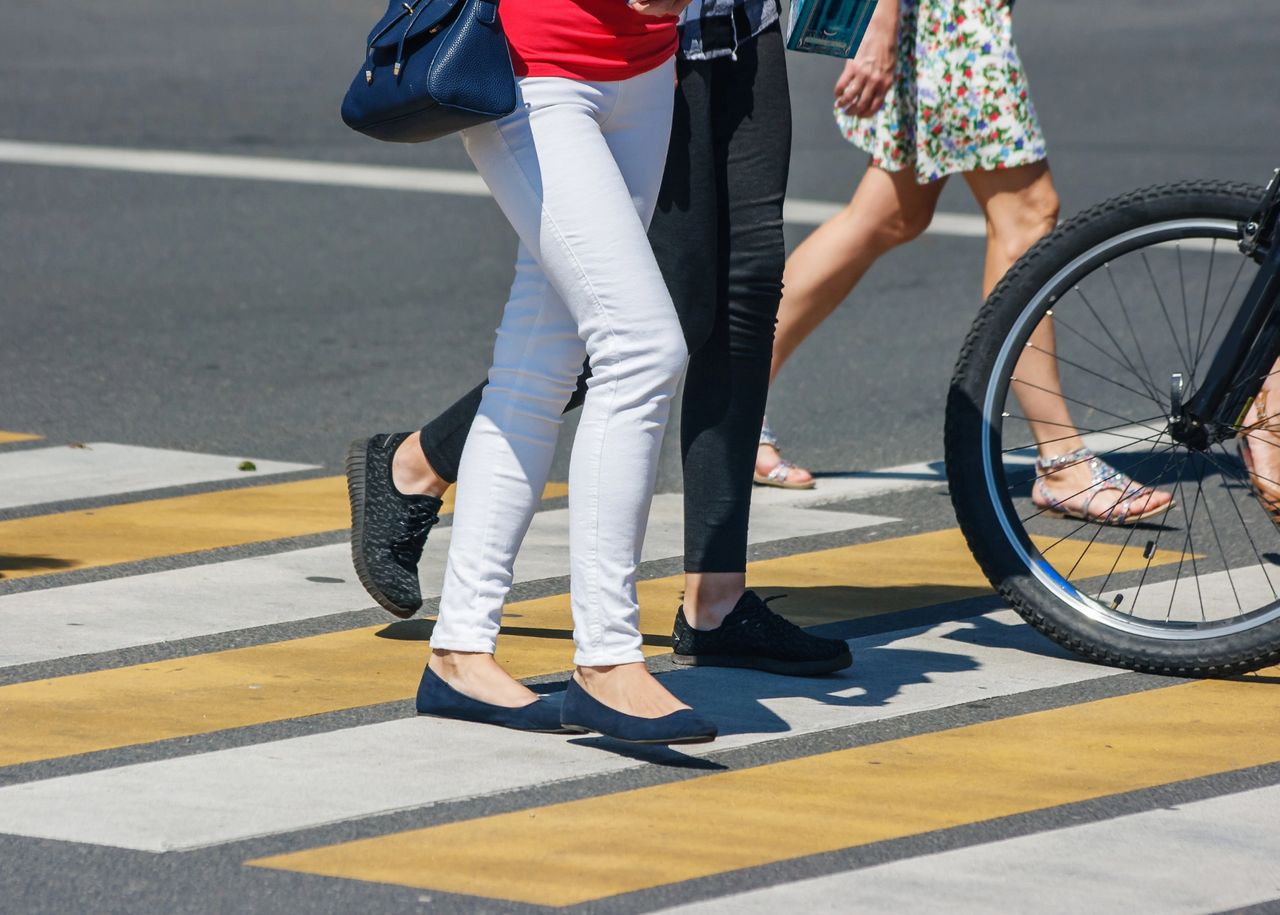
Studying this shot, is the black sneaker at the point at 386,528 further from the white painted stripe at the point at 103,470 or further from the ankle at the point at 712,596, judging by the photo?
the white painted stripe at the point at 103,470

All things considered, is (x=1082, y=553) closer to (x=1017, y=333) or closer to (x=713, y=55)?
(x=1017, y=333)

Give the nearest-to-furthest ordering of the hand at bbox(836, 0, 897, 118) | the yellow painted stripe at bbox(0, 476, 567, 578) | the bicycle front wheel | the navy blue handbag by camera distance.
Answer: the navy blue handbag < the bicycle front wheel < the yellow painted stripe at bbox(0, 476, 567, 578) < the hand at bbox(836, 0, 897, 118)

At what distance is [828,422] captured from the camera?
786cm

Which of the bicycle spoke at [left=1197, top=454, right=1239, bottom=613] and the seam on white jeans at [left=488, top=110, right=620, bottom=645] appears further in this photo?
the bicycle spoke at [left=1197, top=454, right=1239, bottom=613]

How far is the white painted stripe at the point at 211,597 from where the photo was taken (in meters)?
5.14

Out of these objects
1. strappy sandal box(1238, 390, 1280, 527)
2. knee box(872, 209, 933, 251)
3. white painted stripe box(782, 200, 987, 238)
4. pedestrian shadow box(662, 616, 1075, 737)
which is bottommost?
pedestrian shadow box(662, 616, 1075, 737)

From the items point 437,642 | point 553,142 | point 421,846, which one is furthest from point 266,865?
point 553,142

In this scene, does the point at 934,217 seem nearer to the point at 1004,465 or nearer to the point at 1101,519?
the point at 1101,519

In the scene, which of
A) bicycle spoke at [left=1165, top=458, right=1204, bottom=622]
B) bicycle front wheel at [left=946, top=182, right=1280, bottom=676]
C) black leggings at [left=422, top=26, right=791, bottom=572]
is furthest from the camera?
bicycle spoke at [left=1165, top=458, right=1204, bottom=622]

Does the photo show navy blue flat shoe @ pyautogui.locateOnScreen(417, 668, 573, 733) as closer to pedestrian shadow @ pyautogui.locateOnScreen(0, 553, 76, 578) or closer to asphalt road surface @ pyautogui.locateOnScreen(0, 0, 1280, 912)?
asphalt road surface @ pyautogui.locateOnScreen(0, 0, 1280, 912)

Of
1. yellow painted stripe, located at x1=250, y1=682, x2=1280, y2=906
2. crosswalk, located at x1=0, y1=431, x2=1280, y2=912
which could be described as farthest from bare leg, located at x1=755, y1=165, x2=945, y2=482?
yellow painted stripe, located at x1=250, y1=682, x2=1280, y2=906

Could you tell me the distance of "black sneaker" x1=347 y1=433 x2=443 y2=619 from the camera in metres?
5.04

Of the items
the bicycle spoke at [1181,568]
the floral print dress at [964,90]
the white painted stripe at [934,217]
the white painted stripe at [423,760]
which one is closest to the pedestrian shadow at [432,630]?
the white painted stripe at [423,760]

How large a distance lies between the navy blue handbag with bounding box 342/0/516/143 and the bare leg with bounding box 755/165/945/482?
2.73m
